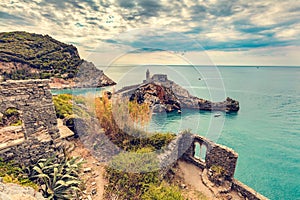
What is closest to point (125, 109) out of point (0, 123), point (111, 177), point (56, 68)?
point (111, 177)

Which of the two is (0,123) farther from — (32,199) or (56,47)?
(56,47)

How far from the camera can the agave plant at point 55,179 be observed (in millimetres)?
5188

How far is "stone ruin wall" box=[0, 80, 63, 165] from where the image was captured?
5395mm

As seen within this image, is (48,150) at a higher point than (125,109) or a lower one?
lower

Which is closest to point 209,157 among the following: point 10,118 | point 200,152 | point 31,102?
point 200,152

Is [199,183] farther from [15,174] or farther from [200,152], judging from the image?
[15,174]

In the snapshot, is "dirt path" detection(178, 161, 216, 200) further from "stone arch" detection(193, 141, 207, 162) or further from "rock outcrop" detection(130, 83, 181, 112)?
"rock outcrop" detection(130, 83, 181, 112)

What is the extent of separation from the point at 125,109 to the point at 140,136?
1.79m

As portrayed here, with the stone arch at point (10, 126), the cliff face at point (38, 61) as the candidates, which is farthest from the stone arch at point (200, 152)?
the cliff face at point (38, 61)

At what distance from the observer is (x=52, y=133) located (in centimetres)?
638

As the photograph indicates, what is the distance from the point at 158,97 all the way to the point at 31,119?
24344 mm

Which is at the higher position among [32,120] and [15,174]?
[32,120]

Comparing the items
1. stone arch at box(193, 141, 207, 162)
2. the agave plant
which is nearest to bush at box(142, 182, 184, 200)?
the agave plant

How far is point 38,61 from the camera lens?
41.1 meters
